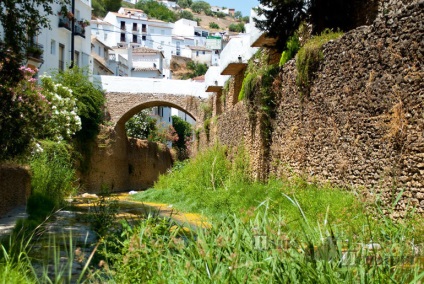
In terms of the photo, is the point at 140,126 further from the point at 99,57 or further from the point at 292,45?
the point at 292,45

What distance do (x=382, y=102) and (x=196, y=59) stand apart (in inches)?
3228

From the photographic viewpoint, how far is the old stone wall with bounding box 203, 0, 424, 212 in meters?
7.55

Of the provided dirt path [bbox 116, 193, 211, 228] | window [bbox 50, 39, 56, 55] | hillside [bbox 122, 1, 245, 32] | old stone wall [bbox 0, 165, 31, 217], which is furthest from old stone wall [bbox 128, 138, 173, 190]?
hillside [bbox 122, 1, 245, 32]

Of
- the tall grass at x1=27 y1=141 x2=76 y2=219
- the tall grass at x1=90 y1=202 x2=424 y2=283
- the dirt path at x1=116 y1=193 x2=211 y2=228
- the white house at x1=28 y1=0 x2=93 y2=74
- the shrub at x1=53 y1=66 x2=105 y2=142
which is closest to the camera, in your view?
the tall grass at x1=90 y1=202 x2=424 y2=283

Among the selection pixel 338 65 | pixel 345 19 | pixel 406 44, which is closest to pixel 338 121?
pixel 338 65

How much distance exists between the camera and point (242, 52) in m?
22.0

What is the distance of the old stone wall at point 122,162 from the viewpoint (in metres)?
26.7

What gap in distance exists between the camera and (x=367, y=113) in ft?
28.8

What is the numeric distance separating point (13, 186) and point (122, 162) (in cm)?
1923

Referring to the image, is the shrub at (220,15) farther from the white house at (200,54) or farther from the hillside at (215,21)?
the white house at (200,54)

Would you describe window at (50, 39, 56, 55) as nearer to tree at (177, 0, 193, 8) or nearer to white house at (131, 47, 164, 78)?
white house at (131, 47, 164, 78)

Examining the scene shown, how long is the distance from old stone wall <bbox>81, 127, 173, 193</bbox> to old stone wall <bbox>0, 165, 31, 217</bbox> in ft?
34.2

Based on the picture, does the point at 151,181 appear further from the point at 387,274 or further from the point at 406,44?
the point at 387,274

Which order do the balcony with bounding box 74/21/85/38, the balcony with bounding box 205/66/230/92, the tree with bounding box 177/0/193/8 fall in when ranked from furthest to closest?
the tree with bounding box 177/0/193/8 < the balcony with bounding box 74/21/85/38 < the balcony with bounding box 205/66/230/92
